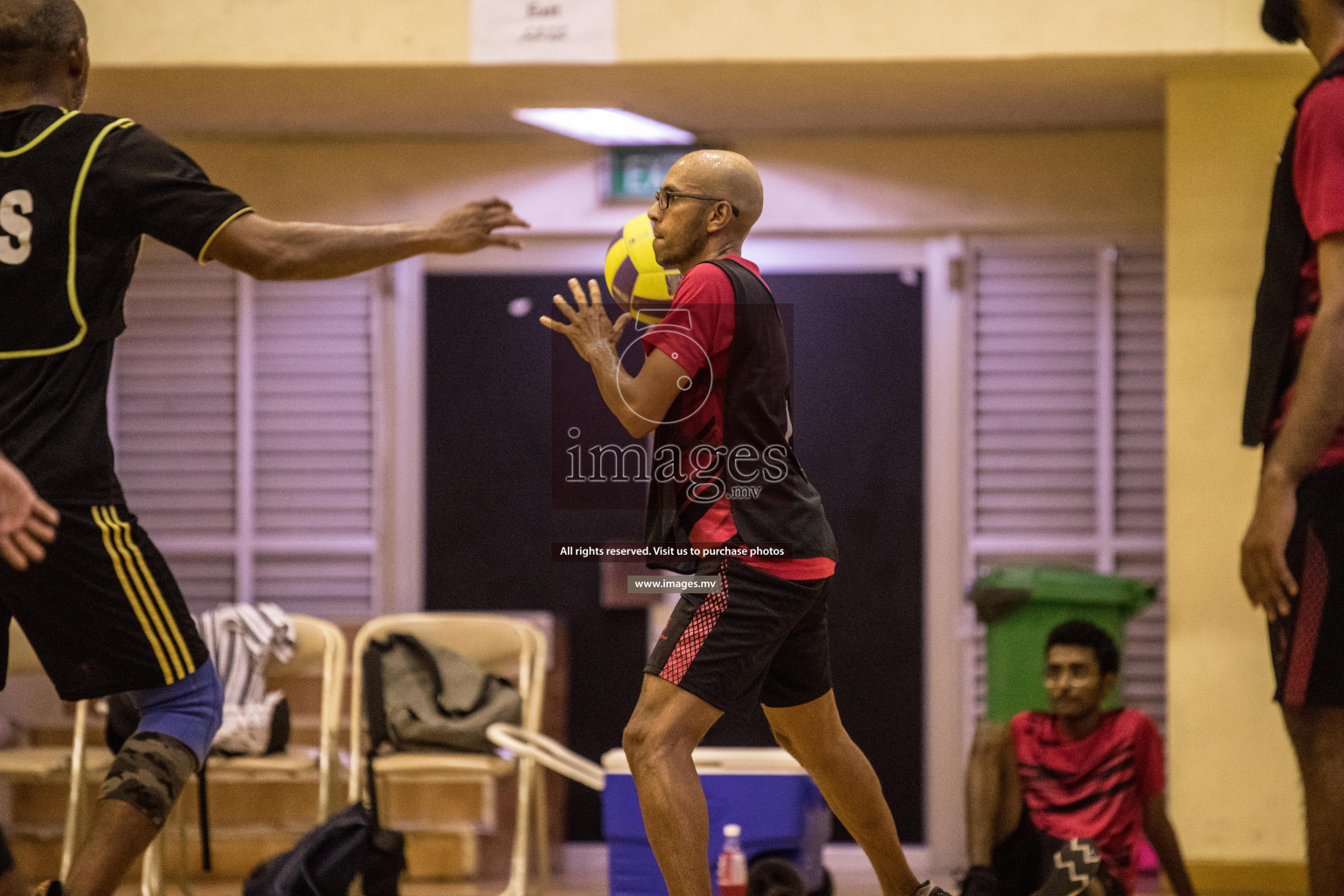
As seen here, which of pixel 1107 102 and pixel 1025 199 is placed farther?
pixel 1025 199

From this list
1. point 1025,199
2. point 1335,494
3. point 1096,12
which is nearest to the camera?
point 1335,494

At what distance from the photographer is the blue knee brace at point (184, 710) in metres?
2.39

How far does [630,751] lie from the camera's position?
7.84 ft

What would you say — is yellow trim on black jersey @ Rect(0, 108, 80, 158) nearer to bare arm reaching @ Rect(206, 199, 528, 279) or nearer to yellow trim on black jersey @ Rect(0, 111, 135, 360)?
yellow trim on black jersey @ Rect(0, 111, 135, 360)

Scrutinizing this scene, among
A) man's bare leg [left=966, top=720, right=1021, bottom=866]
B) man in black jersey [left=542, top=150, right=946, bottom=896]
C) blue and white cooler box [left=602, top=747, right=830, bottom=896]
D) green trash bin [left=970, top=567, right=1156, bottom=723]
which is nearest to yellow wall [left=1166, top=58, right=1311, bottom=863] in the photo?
green trash bin [left=970, top=567, right=1156, bottom=723]

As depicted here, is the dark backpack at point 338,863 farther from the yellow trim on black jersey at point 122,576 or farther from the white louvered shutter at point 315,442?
the white louvered shutter at point 315,442

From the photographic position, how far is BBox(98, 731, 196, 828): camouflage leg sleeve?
2.30 meters

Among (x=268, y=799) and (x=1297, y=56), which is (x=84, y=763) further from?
(x=1297, y=56)

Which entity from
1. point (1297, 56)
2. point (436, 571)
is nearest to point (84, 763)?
point (436, 571)

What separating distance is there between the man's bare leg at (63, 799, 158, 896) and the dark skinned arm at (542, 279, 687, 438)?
1.06m

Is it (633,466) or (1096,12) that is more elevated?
(1096,12)

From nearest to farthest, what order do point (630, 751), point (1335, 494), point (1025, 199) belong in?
1. point (1335, 494)
2. point (630, 751)
3. point (1025, 199)

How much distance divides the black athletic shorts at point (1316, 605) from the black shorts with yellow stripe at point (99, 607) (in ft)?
5.94

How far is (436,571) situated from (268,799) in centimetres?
110
